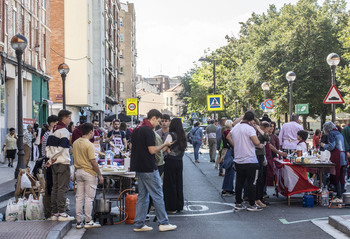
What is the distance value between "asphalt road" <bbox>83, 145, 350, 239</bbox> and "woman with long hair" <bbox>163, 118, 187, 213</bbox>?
11.0 inches

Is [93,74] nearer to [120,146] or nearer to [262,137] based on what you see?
[120,146]

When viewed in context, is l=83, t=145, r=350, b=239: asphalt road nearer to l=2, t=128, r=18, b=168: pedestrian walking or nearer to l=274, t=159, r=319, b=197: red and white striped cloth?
l=274, t=159, r=319, b=197: red and white striped cloth

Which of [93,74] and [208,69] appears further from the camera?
[208,69]

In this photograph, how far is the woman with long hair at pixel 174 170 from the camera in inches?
402

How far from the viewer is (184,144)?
33.8 feet

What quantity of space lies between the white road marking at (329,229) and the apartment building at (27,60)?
15.6 m

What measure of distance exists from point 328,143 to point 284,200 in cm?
160

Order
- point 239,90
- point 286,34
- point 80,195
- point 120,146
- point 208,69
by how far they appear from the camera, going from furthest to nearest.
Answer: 1. point 208,69
2. point 239,90
3. point 286,34
4. point 120,146
5. point 80,195

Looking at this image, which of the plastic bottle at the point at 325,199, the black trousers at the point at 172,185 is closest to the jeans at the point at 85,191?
the black trousers at the point at 172,185

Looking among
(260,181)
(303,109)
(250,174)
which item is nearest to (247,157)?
(250,174)

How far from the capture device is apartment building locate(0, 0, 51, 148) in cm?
2347

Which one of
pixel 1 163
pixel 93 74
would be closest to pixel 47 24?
pixel 1 163

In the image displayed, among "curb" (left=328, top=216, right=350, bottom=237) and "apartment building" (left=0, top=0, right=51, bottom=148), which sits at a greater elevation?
"apartment building" (left=0, top=0, right=51, bottom=148)

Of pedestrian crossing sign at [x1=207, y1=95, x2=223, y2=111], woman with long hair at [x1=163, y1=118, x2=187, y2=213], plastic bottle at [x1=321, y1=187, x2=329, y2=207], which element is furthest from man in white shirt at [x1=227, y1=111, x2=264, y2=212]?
pedestrian crossing sign at [x1=207, y1=95, x2=223, y2=111]
